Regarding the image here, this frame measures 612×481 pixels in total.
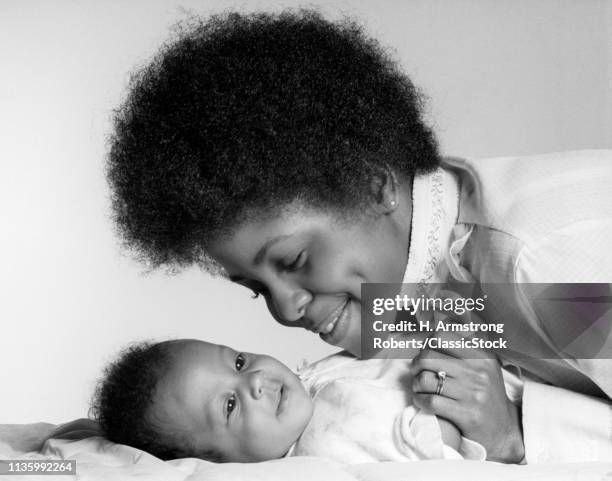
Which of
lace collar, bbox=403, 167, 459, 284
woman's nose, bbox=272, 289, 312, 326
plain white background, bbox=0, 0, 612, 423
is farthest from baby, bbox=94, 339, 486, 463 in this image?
plain white background, bbox=0, 0, 612, 423

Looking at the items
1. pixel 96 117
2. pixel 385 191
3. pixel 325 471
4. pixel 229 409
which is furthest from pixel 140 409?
pixel 96 117

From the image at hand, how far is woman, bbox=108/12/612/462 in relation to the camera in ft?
5.49

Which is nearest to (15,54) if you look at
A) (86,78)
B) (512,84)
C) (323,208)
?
(86,78)

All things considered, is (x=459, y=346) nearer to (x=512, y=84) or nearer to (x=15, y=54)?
(x=512, y=84)

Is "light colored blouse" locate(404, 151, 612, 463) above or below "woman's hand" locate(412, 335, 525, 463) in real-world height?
above

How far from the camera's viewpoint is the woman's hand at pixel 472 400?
1638 millimetres

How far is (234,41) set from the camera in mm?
1871

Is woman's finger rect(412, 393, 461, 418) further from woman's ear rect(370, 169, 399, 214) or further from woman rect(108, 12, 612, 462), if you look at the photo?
woman's ear rect(370, 169, 399, 214)

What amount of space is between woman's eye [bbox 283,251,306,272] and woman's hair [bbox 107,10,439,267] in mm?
86

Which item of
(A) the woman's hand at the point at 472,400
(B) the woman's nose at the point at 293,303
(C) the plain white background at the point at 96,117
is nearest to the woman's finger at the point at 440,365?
(A) the woman's hand at the point at 472,400

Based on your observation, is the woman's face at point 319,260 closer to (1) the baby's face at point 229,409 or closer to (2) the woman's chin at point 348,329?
(2) the woman's chin at point 348,329

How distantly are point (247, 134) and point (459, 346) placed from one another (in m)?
0.51

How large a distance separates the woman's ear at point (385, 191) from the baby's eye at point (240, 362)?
36 centimetres

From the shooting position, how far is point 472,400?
164 centimetres
